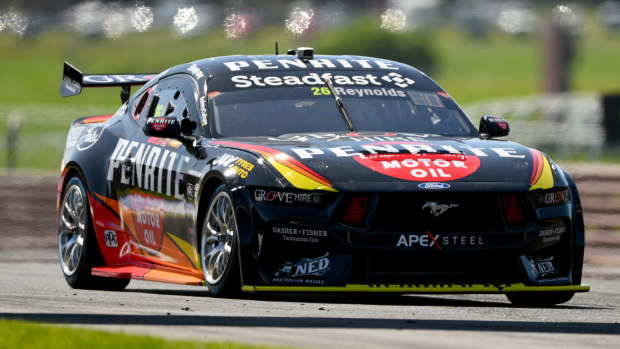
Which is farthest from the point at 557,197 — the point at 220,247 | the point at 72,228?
the point at 72,228

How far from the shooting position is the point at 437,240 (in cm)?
729

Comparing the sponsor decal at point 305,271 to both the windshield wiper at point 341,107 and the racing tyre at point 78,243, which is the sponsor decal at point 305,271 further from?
the racing tyre at point 78,243

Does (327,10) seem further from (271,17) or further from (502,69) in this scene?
(502,69)

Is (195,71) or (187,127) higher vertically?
(195,71)

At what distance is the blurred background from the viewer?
1056 inches

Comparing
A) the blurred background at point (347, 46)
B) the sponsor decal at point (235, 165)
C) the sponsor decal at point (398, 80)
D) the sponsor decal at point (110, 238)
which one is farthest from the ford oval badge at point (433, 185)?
the blurred background at point (347, 46)

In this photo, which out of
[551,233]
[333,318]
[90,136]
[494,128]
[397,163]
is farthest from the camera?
[90,136]

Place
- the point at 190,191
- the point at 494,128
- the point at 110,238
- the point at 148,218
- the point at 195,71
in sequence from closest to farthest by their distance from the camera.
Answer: the point at 190,191 → the point at 494,128 → the point at 148,218 → the point at 195,71 → the point at 110,238

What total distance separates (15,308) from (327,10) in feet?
84.9

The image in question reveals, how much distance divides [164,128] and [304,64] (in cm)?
125

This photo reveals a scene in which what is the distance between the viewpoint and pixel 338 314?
6.94 meters

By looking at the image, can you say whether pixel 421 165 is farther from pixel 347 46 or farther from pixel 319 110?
pixel 347 46

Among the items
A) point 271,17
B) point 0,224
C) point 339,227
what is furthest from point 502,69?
point 339,227

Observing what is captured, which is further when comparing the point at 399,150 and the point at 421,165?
the point at 399,150
